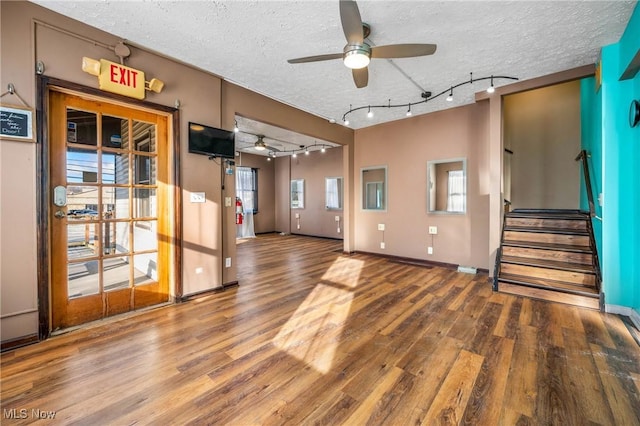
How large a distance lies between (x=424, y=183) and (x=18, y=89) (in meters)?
5.55

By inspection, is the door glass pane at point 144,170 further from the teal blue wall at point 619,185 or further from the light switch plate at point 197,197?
the teal blue wall at point 619,185

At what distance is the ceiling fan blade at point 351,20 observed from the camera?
193 cm

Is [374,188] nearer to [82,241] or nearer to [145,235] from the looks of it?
[145,235]

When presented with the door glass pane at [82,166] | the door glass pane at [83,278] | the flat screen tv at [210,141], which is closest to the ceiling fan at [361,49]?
the flat screen tv at [210,141]

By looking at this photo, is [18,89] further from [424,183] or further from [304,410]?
[424,183]

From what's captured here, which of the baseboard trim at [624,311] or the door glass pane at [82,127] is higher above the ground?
the door glass pane at [82,127]

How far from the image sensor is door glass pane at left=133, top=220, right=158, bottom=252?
121 inches

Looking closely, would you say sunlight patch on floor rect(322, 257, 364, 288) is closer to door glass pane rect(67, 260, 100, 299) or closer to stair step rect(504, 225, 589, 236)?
stair step rect(504, 225, 589, 236)

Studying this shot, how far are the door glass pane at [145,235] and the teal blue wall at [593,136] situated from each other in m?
5.36

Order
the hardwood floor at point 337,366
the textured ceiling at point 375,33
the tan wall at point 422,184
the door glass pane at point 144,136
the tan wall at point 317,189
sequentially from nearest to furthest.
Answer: the hardwood floor at point 337,366 < the textured ceiling at point 375,33 < the door glass pane at point 144,136 < the tan wall at point 422,184 < the tan wall at point 317,189

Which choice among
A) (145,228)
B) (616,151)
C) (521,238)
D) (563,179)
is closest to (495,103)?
(616,151)

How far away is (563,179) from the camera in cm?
532

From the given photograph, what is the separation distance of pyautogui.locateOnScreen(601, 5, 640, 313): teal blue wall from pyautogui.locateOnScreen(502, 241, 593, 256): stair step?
2.39 ft

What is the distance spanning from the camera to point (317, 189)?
29.4 ft
